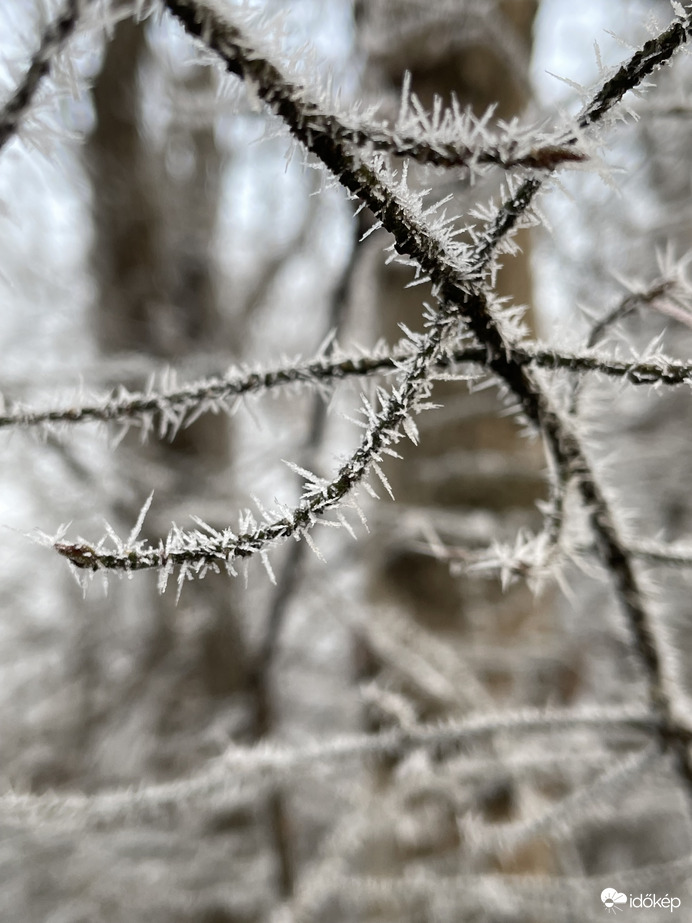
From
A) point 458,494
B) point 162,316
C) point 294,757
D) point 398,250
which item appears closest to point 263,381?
point 398,250

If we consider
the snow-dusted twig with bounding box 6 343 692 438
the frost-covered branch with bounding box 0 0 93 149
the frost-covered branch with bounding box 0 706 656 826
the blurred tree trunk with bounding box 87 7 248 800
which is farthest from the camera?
the blurred tree trunk with bounding box 87 7 248 800

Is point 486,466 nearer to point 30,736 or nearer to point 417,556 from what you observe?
point 417,556

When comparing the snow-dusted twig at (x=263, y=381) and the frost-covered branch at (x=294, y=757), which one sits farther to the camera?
the frost-covered branch at (x=294, y=757)

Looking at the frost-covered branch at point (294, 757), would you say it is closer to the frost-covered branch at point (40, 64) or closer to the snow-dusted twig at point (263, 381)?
the snow-dusted twig at point (263, 381)

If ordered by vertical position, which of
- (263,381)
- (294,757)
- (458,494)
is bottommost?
(294,757)

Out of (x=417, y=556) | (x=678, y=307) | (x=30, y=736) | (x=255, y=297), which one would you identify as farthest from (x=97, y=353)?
(x=678, y=307)

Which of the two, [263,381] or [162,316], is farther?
[162,316]

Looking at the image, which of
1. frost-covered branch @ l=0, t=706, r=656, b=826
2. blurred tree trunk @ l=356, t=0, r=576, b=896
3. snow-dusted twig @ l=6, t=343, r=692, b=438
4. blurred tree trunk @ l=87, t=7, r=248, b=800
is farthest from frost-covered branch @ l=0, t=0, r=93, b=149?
blurred tree trunk @ l=87, t=7, r=248, b=800

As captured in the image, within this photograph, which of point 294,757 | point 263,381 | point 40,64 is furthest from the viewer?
point 294,757

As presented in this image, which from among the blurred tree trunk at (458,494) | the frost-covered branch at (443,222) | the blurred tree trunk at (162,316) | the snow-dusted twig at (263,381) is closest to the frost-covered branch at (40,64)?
the frost-covered branch at (443,222)

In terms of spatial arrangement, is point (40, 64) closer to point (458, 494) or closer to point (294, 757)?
point (294, 757)

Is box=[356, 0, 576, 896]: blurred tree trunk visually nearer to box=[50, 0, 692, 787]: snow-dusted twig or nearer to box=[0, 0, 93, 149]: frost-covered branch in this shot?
box=[50, 0, 692, 787]: snow-dusted twig
